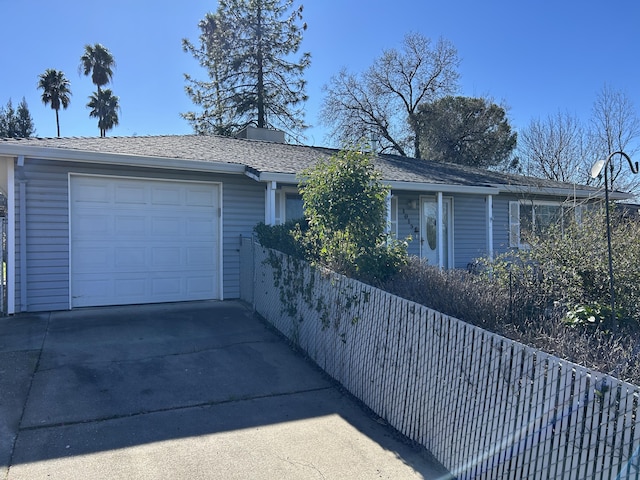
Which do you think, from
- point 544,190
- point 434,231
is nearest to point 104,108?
point 434,231

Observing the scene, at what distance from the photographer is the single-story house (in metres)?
6.74

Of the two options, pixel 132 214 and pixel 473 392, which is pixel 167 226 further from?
pixel 473 392

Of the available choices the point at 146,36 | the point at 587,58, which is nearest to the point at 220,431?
the point at 146,36

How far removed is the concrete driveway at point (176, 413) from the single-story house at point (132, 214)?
120 centimetres

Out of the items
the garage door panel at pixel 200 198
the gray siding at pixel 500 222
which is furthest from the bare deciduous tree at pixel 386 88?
the garage door panel at pixel 200 198

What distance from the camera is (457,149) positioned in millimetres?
24484

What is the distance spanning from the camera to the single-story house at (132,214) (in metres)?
6.74

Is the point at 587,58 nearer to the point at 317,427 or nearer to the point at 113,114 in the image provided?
the point at 317,427

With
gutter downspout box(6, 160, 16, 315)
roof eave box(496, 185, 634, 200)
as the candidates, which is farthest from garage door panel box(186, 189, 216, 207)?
roof eave box(496, 185, 634, 200)

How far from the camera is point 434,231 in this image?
37.5 feet

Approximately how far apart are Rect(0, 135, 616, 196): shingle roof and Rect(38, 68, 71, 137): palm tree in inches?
873

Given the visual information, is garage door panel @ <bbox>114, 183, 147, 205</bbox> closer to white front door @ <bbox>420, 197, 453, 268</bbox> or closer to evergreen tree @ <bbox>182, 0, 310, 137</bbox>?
white front door @ <bbox>420, 197, 453, 268</bbox>

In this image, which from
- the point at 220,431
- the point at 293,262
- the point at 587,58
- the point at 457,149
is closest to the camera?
the point at 220,431

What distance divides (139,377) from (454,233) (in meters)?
9.20
